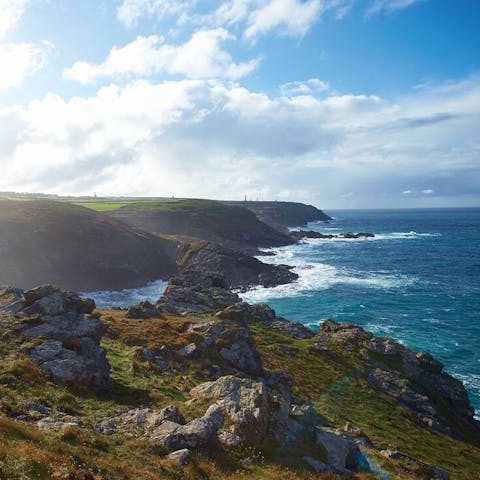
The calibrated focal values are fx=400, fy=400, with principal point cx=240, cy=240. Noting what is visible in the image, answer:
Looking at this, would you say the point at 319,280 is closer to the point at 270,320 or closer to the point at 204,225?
the point at 270,320

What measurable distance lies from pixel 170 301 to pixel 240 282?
153 feet

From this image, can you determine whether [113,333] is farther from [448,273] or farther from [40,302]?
[448,273]

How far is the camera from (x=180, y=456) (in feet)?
53.4

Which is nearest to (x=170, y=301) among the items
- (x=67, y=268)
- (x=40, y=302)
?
(x=40, y=302)

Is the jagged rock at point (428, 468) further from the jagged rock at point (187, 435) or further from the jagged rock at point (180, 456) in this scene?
the jagged rock at point (180, 456)

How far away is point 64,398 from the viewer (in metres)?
20.5

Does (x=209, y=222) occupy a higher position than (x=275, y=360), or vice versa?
(x=209, y=222)

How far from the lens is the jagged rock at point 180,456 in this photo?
52.7ft

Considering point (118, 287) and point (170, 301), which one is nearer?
point (170, 301)

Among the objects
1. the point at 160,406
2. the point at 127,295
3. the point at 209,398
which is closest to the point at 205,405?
the point at 209,398

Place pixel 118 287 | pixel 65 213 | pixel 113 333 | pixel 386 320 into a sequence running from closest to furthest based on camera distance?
pixel 113 333, pixel 386 320, pixel 118 287, pixel 65 213

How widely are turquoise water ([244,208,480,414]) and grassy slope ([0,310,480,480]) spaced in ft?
54.7

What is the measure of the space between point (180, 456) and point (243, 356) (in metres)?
20.6

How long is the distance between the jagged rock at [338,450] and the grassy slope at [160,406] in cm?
124
